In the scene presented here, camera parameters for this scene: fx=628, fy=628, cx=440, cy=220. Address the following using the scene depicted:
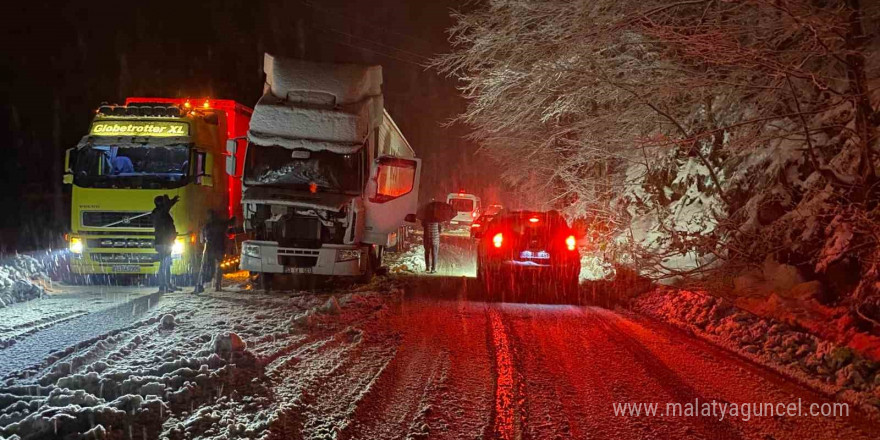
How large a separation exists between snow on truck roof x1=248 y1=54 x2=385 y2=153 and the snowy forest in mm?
1986

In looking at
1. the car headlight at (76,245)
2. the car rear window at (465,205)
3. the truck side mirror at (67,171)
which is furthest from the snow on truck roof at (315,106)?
the car rear window at (465,205)

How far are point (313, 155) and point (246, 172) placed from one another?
1392 millimetres

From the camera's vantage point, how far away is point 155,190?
40.9 ft

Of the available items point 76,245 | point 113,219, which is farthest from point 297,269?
point 76,245

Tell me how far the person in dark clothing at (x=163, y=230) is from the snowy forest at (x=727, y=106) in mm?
6217

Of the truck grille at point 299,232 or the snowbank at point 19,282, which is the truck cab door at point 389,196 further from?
the snowbank at point 19,282

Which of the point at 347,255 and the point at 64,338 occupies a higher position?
the point at 347,255

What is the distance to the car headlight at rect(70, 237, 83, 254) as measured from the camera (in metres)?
12.4

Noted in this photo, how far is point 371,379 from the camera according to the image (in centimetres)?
616

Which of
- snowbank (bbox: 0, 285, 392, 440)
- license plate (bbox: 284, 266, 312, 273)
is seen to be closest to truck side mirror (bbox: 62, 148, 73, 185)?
license plate (bbox: 284, 266, 312, 273)

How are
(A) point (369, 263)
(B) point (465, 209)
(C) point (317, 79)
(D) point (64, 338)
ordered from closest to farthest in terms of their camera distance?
(D) point (64, 338) → (C) point (317, 79) → (A) point (369, 263) → (B) point (465, 209)

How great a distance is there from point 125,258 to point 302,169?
12.8ft

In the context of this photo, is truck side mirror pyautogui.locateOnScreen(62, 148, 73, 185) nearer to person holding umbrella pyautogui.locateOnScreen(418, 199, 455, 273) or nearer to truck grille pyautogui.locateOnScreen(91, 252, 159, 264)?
truck grille pyautogui.locateOnScreen(91, 252, 159, 264)

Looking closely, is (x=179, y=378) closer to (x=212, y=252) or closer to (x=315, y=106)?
(x=212, y=252)
